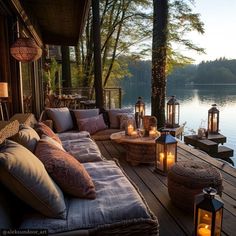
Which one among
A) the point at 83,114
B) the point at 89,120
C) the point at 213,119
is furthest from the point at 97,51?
the point at 213,119

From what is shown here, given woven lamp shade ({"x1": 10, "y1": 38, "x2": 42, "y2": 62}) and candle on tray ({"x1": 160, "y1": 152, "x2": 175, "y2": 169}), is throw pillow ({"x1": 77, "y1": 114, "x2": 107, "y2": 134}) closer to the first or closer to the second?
woven lamp shade ({"x1": 10, "y1": 38, "x2": 42, "y2": 62})

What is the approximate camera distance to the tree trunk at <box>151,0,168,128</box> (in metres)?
5.50

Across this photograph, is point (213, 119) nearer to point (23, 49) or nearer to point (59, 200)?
point (23, 49)

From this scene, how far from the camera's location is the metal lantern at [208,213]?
1582mm

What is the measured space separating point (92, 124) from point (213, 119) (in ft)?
7.64

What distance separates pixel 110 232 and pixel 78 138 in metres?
2.19

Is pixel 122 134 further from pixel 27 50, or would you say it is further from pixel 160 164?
pixel 27 50

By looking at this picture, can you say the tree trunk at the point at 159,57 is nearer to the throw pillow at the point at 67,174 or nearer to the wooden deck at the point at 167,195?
the wooden deck at the point at 167,195

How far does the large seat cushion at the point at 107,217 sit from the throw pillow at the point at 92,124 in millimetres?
2862

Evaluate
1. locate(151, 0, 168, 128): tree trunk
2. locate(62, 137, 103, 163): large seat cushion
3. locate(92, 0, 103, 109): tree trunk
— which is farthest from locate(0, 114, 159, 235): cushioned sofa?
locate(92, 0, 103, 109): tree trunk

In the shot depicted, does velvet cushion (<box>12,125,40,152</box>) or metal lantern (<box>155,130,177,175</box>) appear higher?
velvet cushion (<box>12,125,40,152</box>)

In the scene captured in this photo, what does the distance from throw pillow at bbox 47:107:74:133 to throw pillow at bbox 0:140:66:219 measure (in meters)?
3.00

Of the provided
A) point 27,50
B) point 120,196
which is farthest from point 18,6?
point 120,196

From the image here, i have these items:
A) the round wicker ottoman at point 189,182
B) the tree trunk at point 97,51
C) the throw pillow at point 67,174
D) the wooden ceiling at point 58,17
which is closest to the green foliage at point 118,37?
the tree trunk at point 97,51
